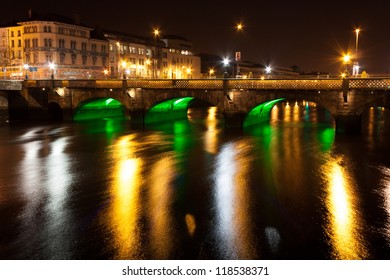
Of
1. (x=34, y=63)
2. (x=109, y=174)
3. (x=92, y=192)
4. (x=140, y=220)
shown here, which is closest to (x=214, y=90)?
(x=109, y=174)

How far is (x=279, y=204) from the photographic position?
714 inches

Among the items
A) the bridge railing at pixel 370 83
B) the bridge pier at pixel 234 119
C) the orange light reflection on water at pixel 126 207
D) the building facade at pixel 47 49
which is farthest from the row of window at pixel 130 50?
the orange light reflection on water at pixel 126 207

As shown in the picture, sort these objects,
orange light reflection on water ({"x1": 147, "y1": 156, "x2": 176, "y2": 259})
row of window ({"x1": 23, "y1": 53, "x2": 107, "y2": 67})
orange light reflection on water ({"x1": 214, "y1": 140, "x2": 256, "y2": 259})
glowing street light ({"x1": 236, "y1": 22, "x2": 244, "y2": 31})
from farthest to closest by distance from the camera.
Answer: row of window ({"x1": 23, "y1": 53, "x2": 107, "y2": 67}) < glowing street light ({"x1": 236, "y1": 22, "x2": 244, "y2": 31}) < orange light reflection on water ({"x1": 147, "y1": 156, "x2": 176, "y2": 259}) < orange light reflection on water ({"x1": 214, "y1": 140, "x2": 256, "y2": 259})

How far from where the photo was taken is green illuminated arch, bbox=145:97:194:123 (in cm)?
5250

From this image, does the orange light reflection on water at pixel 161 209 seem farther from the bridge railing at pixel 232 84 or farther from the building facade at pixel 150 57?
the building facade at pixel 150 57

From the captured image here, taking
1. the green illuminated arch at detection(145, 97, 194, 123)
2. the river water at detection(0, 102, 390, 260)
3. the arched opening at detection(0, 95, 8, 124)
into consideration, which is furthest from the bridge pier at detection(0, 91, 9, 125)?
the river water at detection(0, 102, 390, 260)

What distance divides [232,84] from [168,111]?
681 inches

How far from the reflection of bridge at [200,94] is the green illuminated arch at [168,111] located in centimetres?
16

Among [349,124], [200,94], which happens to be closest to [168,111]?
[200,94]

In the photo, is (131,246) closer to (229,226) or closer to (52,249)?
(52,249)

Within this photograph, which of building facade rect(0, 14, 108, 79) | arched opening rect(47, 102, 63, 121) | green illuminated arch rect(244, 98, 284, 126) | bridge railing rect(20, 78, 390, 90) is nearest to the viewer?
bridge railing rect(20, 78, 390, 90)

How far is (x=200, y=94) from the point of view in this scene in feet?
151

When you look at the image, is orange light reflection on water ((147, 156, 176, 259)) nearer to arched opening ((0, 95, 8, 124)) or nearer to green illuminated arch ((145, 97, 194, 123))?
green illuminated arch ((145, 97, 194, 123))

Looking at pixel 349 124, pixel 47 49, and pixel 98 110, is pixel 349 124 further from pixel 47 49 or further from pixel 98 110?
pixel 47 49
